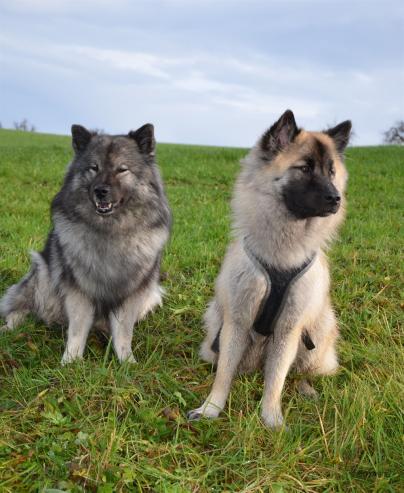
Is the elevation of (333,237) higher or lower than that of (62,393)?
higher

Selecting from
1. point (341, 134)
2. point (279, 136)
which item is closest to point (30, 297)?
point (279, 136)

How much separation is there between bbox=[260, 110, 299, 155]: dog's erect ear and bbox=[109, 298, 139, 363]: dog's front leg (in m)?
1.38

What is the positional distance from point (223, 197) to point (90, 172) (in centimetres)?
569

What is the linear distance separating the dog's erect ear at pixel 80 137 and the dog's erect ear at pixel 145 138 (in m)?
0.28

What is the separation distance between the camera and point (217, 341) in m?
2.82

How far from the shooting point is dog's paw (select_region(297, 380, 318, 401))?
273cm

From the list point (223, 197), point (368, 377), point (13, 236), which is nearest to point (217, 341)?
point (368, 377)

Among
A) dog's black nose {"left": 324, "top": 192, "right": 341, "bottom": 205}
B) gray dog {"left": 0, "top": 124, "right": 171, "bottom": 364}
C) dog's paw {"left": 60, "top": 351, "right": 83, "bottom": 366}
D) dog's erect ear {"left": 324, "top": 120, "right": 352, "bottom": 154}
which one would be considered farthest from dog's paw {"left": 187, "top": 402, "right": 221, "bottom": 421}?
dog's erect ear {"left": 324, "top": 120, "right": 352, "bottom": 154}

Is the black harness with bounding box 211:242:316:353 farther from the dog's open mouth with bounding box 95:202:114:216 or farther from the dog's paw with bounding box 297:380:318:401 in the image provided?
the dog's open mouth with bounding box 95:202:114:216

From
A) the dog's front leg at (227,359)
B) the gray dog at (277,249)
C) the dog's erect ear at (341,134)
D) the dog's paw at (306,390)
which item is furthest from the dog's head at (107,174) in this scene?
the dog's paw at (306,390)

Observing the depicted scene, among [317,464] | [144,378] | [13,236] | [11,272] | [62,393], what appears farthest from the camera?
[13,236]

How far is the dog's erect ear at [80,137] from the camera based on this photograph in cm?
320

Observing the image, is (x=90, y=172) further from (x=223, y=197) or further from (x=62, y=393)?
(x=223, y=197)

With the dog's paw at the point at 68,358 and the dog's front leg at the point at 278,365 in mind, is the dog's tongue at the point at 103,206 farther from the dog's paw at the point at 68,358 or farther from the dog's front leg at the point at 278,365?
the dog's front leg at the point at 278,365
